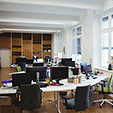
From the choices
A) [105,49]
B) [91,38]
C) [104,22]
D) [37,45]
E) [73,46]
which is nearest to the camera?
[105,49]

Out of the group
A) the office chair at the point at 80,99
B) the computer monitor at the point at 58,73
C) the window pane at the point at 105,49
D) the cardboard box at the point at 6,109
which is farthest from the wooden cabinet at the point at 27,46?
the office chair at the point at 80,99

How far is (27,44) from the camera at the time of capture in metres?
15.8

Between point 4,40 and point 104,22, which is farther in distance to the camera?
point 4,40

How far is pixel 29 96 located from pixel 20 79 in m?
0.76

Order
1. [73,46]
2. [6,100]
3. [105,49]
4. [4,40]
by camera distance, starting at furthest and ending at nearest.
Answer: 1. [4,40]
2. [73,46]
3. [105,49]
4. [6,100]

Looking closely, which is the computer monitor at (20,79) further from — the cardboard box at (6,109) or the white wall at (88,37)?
the white wall at (88,37)

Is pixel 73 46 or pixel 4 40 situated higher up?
pixel 4 40

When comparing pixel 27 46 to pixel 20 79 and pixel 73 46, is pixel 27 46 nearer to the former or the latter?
pixel 73 46

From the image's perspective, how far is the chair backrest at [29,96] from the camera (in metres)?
3.26

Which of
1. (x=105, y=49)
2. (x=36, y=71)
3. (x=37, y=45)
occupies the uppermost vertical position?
(x=37, y=45)

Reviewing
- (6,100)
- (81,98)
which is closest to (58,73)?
(81,98)

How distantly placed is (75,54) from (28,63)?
323 cm

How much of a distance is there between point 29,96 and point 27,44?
12901 millimetres

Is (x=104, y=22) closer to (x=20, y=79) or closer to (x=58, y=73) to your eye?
(x=58, y=73)
